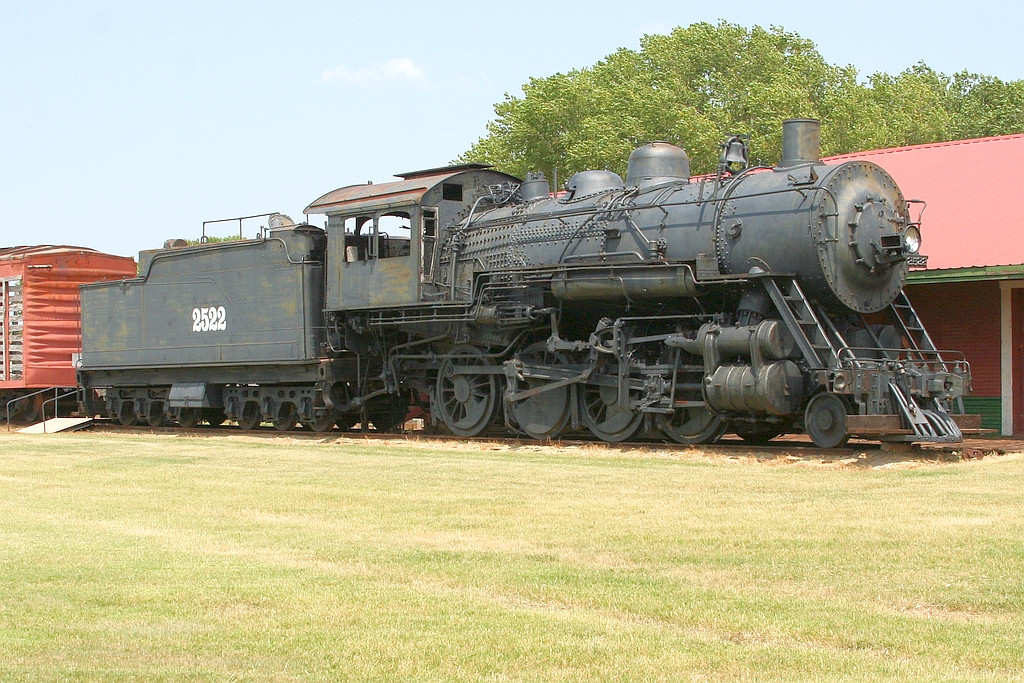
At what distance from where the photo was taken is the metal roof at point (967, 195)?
18344mm

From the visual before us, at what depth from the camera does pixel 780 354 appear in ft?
47.8

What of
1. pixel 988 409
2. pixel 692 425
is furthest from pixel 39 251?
pixel 988 409

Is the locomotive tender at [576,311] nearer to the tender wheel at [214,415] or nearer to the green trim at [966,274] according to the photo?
the tender wheel at [214,415]

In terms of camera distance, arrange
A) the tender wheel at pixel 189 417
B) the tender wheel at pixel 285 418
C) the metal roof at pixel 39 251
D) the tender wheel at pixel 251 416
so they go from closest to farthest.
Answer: the tender wheel at pixel 285 418
the tender wheel at pixel 251 416
the tender wheel at pixel 189 417
the metal roof at pixel 39 251

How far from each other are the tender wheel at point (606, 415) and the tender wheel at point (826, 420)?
8.40 ft

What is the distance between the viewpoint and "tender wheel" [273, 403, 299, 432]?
21.5 metres

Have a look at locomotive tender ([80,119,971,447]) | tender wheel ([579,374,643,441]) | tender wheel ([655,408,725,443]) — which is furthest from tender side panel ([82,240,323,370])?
tender wheel ([655,408,725,443])

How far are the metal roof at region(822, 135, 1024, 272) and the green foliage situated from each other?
2048 centimetres

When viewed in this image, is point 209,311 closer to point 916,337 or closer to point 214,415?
point 214,415

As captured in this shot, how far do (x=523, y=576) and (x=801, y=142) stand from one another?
1039 centimetres

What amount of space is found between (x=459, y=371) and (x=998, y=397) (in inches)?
332

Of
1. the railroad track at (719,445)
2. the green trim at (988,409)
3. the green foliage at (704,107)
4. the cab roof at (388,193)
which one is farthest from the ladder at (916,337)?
the green foliage at (704,107)

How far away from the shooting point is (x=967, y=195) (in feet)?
67.8

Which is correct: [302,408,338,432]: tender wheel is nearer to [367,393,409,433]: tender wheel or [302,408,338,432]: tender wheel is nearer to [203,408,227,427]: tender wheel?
[367,393,409,433]: tender wheel
